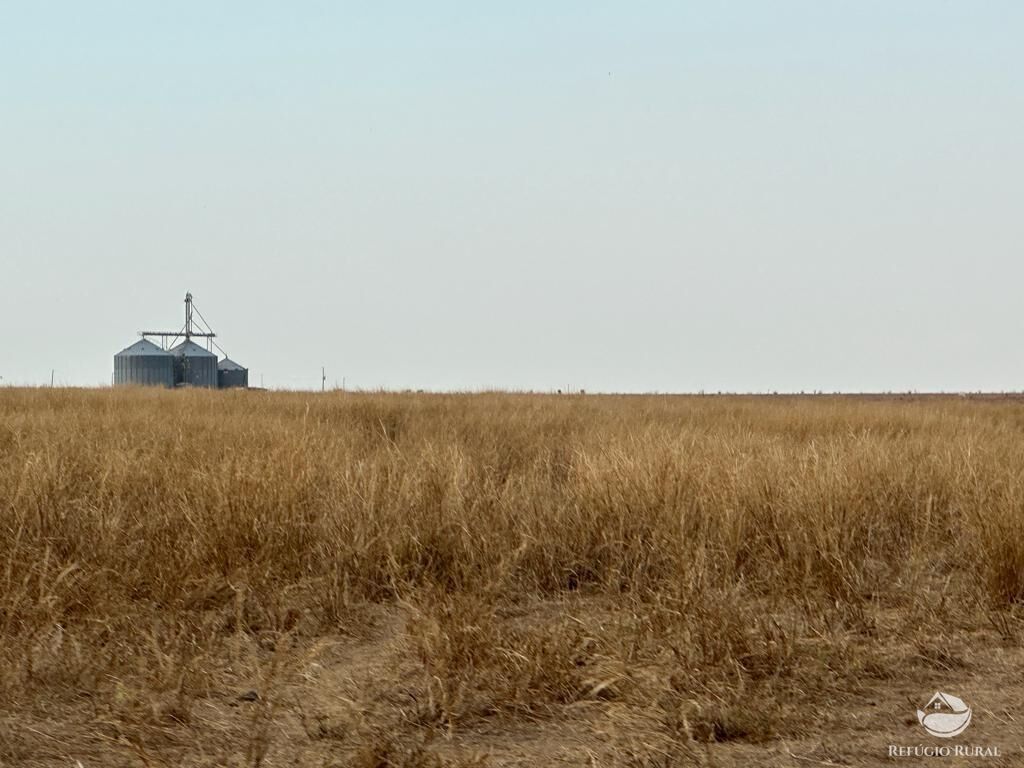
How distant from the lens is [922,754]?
2.56m

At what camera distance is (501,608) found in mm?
3951

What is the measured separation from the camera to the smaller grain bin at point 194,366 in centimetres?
4300

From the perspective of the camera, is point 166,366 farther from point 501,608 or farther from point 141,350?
point 501,608

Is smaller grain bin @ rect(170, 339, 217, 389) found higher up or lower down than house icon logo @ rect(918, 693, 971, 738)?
higher up

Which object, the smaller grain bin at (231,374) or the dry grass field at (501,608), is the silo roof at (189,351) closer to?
the smaller grain bin at (231,374)

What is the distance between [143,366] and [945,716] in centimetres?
4439

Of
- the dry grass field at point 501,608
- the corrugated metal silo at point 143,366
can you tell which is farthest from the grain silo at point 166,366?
the dry grass field at point 501,608

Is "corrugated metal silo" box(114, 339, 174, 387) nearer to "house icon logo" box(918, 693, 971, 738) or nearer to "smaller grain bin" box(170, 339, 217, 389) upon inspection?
"smaller grain bin" box(170, 339, 217, 389)

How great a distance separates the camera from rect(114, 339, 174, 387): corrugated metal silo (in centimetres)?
4266

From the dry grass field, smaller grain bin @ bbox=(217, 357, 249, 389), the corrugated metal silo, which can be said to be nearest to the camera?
the dry grass field

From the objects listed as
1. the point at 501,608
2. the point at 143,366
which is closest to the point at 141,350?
the point at 143,366

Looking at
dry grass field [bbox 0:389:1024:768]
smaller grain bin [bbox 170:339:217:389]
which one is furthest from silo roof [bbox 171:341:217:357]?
dry grass field [bbox 0:389:1024:768]

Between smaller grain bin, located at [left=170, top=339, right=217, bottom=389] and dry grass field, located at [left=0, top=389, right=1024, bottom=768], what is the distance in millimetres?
37967

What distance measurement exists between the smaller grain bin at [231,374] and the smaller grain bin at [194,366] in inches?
92.2
